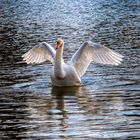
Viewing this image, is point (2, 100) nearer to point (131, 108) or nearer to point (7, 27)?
point (131, 108)

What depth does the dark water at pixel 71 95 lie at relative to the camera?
41.9 ft

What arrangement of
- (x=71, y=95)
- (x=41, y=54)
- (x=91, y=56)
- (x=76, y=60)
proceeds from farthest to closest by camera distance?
(x=41, y=54) → (x=91, y=56) → (x=76, y=60) → (x=71, y=95)

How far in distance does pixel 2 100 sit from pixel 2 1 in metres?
53.1

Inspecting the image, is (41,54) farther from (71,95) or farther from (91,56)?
(71,95)

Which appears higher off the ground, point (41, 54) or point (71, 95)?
point (41, 54)

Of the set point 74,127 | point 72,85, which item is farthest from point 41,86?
point 74,127

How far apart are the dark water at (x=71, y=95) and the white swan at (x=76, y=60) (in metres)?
0.30

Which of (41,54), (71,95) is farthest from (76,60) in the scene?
(71,95)

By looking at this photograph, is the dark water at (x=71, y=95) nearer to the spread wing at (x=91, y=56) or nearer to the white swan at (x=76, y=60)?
the white swan at (x=76, y=60)

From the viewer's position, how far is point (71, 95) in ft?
57.1

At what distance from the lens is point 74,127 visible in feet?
42.6

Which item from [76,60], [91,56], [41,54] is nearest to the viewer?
[76,60]

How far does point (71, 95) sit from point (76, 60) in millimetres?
1939

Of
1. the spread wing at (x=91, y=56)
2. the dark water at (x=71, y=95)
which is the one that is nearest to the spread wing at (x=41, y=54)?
the dark water at (x=71, y=95)
